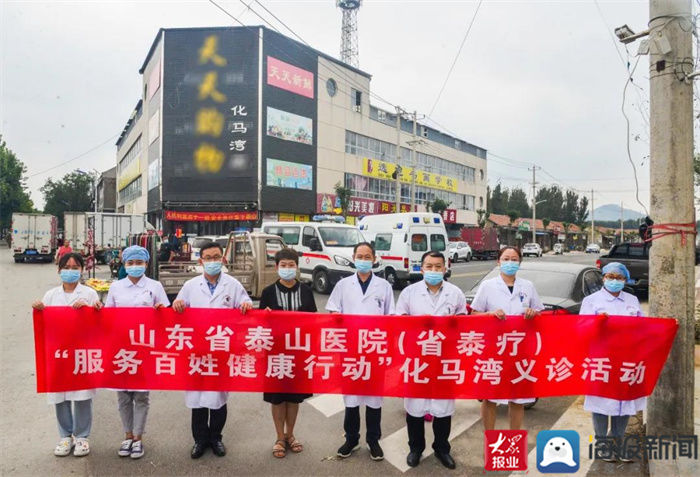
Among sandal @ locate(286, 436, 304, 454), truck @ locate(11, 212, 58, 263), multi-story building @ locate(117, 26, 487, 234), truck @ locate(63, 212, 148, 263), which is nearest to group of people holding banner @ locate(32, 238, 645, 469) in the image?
sandal @ locate(286, 436, 304, 454)

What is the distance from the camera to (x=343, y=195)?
36.6 metres

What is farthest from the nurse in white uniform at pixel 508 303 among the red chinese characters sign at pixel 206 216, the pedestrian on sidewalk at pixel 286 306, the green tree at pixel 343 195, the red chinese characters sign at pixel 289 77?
the green tree at pixel 343 195

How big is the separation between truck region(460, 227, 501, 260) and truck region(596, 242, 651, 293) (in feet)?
83.2

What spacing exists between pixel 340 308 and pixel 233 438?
160cm

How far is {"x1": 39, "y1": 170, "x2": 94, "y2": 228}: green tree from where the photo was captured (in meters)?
79.7

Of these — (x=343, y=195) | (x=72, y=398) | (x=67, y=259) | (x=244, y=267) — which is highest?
(x=343, y=195)

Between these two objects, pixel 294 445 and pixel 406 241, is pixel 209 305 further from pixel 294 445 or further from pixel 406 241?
pixel 406 241

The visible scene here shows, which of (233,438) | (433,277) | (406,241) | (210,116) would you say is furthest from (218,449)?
(210,116)

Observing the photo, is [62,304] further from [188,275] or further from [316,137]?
[316,137]

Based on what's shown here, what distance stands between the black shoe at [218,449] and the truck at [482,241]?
3813cm

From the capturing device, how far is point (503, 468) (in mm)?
3881

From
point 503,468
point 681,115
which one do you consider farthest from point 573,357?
point 681,115

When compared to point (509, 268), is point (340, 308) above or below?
below

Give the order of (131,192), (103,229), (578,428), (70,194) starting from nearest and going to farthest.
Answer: (578,428) < (103,229) < (131,192) < (70,194)
